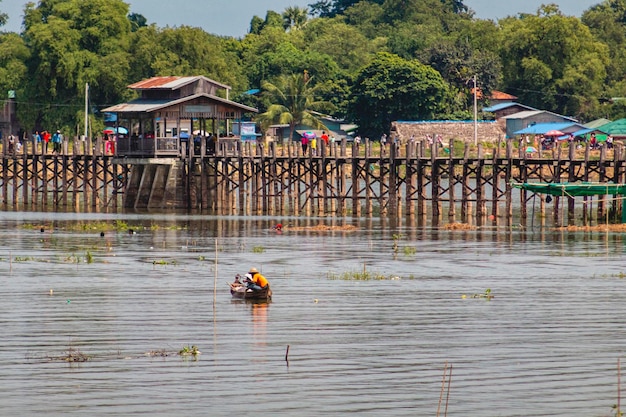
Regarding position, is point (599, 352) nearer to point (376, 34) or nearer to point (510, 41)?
point (510, 41)

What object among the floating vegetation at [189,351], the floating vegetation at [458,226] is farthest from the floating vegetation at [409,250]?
the floating vegetation at [189,351]

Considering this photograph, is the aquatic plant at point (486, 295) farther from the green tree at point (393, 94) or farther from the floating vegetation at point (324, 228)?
the green tree at point (393, 94)

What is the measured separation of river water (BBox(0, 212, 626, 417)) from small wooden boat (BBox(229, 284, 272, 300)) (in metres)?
0.29

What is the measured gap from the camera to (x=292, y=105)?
11344 cm

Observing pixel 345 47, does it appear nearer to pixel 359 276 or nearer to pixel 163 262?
pixel 163 262

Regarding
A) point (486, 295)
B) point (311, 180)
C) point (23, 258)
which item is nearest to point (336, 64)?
point (311, 180)

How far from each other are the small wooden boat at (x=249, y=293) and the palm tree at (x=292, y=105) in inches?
2986

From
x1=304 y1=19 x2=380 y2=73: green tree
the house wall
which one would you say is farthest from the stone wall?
x1=304 y1=19 x2=380 y2=73: green tree

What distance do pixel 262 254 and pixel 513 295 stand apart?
483 inches

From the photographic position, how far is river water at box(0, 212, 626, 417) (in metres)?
23.0

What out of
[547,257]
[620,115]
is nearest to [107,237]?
[547,257]

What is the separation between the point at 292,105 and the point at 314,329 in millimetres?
84561

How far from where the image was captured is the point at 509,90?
425ft

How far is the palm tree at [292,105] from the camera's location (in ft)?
367
